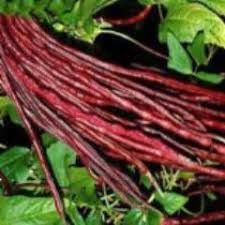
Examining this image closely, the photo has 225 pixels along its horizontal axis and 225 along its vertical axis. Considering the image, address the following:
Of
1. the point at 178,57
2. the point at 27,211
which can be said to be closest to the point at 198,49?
the point at 178,57

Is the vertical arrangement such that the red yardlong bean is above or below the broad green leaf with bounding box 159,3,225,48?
below

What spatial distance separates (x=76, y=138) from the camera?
70 cm

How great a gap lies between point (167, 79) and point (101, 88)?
0.25 feet

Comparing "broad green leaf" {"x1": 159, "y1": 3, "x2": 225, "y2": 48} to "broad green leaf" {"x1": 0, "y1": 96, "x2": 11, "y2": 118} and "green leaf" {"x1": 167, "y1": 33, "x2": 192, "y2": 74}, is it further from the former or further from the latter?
"broad green leaf" {"x1": 0, "y1": 96, "x2": 11, "y2": 118}

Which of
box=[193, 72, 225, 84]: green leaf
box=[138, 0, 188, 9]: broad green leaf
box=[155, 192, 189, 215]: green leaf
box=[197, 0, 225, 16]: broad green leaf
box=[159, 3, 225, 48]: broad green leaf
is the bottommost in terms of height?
box=[155, 192, 189, 215]: green leaf

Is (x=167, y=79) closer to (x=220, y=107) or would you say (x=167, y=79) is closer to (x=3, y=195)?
(x=220, y=107)

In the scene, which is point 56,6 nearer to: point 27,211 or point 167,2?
point 167,2

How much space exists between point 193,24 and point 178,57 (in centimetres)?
5

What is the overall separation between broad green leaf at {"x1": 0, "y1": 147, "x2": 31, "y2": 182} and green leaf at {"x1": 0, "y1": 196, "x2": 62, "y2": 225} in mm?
31

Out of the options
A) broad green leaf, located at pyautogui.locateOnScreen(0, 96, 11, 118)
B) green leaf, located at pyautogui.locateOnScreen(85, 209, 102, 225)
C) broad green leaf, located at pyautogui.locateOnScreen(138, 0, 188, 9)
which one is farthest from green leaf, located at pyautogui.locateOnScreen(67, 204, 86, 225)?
broad green leaf, located at pyautogui.locateOnScreen(138, 0, 188, 9)

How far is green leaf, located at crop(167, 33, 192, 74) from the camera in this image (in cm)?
72

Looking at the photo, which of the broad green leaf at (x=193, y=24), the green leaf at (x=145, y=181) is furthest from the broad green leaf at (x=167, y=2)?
the green leaf at (x=145, y=181)

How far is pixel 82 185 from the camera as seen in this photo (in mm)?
768

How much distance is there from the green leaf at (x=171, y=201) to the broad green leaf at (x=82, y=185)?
85 millimetres
